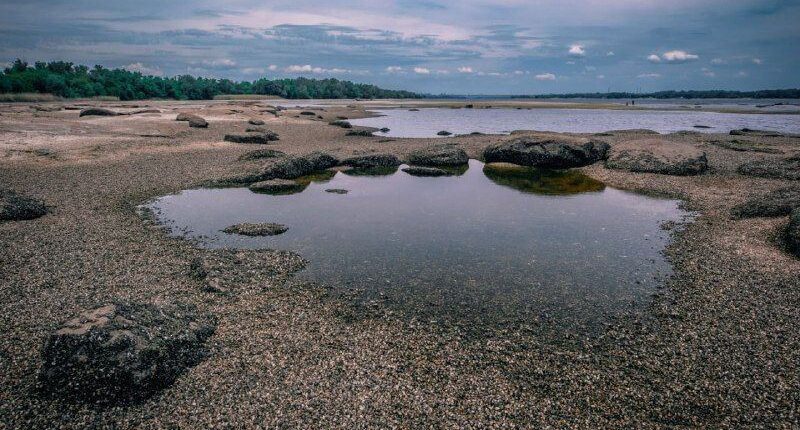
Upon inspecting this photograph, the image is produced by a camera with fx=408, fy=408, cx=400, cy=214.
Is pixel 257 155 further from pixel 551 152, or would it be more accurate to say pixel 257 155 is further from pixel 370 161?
pixel 551 152

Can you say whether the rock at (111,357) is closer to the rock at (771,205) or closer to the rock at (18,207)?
the rock at (18,207)

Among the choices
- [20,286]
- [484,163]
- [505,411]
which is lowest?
[505,411]

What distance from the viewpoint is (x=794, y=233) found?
1391cm

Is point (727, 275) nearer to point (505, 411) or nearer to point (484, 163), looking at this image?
point (505, 411)

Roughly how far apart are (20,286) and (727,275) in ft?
66.8

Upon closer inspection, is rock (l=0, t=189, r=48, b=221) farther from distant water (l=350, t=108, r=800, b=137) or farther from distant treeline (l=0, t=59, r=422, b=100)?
distant treeline (l=0, t=59, r=422, b=100)

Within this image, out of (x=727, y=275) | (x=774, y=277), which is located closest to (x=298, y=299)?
(x=727, y=275)

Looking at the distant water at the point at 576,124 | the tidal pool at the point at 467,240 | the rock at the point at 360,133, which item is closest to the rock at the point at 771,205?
the tidal pool at the point at 467,240

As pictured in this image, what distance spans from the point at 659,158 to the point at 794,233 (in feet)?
49.9

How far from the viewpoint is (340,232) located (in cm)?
1664

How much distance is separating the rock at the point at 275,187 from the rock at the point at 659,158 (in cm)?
2207

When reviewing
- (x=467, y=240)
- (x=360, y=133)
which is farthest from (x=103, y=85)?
(x=467, y=240)

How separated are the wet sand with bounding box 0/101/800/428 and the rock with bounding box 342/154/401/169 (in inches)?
648

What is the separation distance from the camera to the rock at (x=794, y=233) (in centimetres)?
1364
